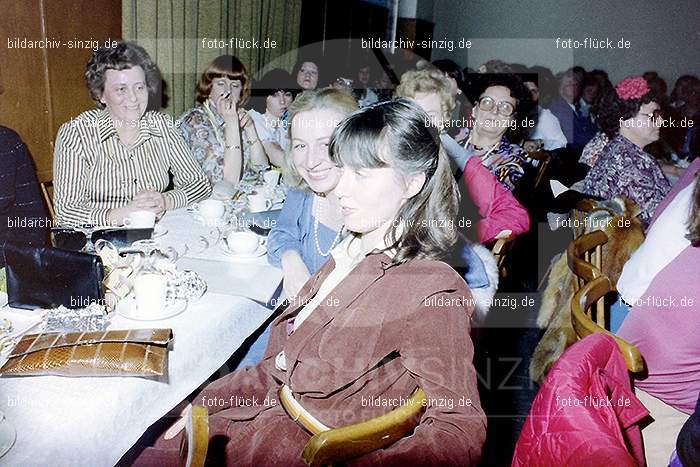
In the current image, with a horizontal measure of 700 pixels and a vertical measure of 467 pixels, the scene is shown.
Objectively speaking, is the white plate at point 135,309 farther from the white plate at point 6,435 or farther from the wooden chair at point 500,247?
the wooden chair at point 500,247

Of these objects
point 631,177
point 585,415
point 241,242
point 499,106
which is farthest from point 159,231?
point 631,177

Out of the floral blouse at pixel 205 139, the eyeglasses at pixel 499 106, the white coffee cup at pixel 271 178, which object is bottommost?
the white coffee cup at pixel 271 178

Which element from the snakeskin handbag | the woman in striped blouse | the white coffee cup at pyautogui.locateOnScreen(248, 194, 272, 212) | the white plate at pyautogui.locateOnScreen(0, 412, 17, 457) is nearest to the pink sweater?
the snakeskin handbag

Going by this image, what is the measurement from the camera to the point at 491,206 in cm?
A: 212

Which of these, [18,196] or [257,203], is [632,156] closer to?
[257,203]

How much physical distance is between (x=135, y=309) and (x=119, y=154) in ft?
4.16

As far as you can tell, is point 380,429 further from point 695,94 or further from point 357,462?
point 695,94

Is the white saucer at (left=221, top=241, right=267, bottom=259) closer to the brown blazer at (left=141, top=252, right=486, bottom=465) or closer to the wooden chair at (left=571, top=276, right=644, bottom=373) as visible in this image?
the brown blazer at (left=141, top=252, right=486, bottom=465)

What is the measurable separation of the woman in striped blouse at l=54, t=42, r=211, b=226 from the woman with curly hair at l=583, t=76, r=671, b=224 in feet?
7.33

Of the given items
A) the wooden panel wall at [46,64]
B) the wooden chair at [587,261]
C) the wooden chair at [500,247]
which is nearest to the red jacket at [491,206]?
the wooden chair at [500,247]

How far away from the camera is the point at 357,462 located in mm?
976

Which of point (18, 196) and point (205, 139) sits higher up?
point (205, 139)

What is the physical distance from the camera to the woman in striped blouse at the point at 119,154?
87.2 inches

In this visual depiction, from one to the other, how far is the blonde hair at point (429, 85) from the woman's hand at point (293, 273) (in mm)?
1118
